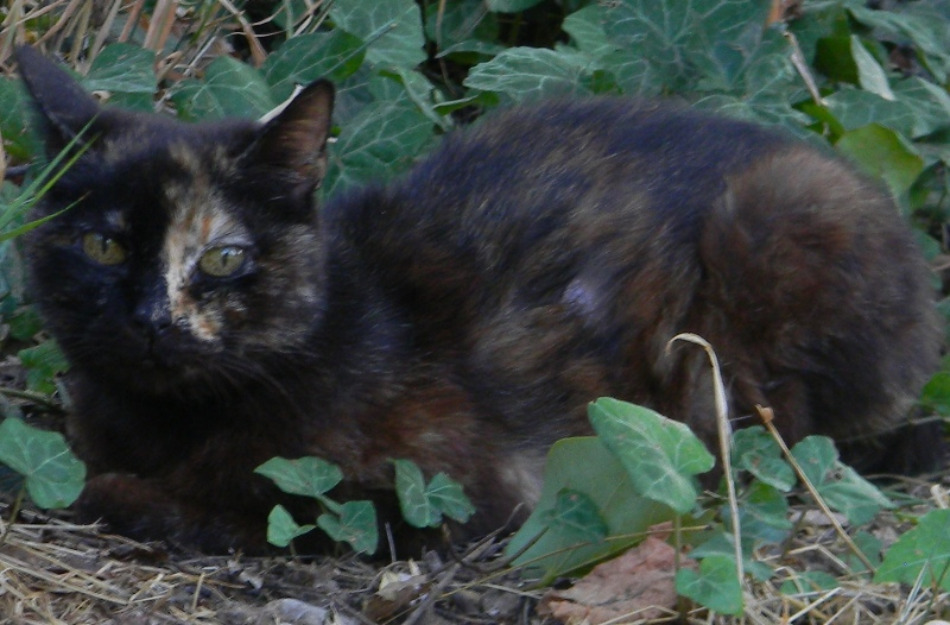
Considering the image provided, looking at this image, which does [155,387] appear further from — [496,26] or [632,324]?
[496,26]

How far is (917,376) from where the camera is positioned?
3.23 m

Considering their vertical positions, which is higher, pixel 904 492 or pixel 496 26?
pixel 496 26

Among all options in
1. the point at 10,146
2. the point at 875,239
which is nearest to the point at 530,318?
the point at 875,239

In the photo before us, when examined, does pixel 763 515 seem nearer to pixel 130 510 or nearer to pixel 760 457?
pixel 760 457

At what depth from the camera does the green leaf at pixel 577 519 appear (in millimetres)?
2477

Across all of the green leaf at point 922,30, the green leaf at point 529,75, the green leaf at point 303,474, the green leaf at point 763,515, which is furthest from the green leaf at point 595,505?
the green leaf at point 922,30

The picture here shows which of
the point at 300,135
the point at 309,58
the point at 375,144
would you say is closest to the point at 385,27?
the point at 309,58

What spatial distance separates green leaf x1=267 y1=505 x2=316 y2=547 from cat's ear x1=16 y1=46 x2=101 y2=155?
90cm

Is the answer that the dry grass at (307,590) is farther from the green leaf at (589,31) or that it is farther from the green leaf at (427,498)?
the green leaf at (589,31)

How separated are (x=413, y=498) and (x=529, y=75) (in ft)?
5.45

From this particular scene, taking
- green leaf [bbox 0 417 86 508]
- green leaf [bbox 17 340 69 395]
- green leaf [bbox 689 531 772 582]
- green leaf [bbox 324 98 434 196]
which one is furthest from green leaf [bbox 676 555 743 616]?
green leaf [bbox 324 98 434 196]

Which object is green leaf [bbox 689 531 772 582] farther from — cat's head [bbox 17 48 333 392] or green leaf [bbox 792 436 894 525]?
cat's head [bbox 17 48 333 392]

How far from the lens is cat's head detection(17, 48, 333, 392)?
251 cm

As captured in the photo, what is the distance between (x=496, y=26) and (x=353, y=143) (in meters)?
1.05
